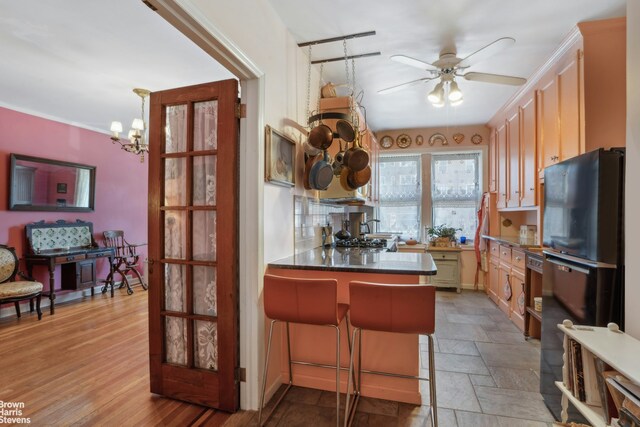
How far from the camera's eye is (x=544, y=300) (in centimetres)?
190

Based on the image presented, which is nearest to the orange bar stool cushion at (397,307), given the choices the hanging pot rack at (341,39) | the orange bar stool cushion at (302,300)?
the orange bar stool cushion at (302,300)

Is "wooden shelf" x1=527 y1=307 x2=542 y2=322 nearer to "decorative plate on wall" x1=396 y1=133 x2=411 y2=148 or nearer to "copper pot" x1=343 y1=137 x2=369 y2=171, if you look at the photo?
"copper pot" x1=343 y1=137 x2=369 y2=171

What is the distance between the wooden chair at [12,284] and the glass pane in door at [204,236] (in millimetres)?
2915

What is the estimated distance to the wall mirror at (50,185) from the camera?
3.79 meters

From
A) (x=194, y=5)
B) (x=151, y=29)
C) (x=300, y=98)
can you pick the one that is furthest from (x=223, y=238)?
(x=151, y=29)

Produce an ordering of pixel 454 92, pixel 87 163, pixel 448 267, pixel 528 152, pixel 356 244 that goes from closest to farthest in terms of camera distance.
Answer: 1. pixel 454 92
2. pixel 356 244
3. pixel 528 152
4. pixel 87 163
5. pixel 448 267

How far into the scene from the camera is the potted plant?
491cm

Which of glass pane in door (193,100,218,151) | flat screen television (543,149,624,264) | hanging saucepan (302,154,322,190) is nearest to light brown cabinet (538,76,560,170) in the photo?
flat screen television (543,149,624,264)

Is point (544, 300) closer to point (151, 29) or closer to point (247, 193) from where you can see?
point (247, 193)

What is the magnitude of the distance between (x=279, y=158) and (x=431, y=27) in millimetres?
1549

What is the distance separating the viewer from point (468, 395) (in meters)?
2.05

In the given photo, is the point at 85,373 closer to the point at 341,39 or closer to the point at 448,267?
the point at 341,39

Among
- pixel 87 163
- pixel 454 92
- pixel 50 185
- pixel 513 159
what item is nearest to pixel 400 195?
pixel 513 159

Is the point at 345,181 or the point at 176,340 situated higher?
the point at 345,181
